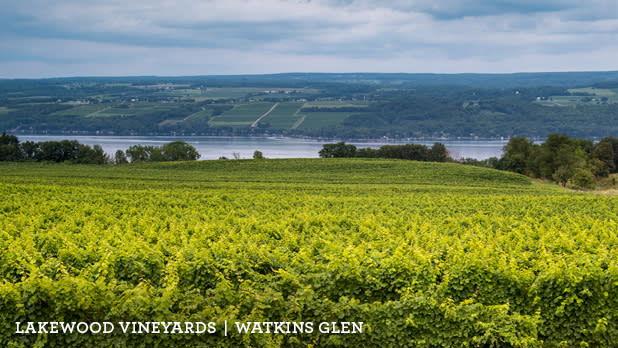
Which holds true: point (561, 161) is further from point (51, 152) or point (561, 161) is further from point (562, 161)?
point (51, 152)

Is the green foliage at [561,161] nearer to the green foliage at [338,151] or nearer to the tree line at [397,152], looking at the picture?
the tree line at [397,152]

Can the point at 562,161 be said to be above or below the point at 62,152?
above

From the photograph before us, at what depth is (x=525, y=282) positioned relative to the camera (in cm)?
1078

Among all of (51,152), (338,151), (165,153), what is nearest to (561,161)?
(338,151)

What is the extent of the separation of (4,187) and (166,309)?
31875 millimetres

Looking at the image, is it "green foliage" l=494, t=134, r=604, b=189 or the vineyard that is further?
"green foliage" l=494, t=134, r=604, b=189

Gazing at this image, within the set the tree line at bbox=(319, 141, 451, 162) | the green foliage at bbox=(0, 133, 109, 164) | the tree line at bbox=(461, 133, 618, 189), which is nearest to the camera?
the tree line at bbox=(461, 133, 618, 189)

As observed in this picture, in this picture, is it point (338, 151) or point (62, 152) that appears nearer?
point (62, 152)

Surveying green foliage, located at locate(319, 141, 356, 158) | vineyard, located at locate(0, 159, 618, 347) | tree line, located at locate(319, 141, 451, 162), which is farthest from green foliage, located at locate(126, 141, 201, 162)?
vineyard, located at locate(0, 159, 618, 347)

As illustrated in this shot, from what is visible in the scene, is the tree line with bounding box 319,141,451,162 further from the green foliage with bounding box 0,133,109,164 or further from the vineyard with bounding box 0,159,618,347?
the vineyard with bounding box 0,159,618,347

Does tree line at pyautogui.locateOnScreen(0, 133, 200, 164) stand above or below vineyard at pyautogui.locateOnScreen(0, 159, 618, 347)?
below

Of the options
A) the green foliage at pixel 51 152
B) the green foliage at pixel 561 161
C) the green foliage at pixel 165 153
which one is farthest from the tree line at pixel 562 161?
the green foliage at pixel 51 152

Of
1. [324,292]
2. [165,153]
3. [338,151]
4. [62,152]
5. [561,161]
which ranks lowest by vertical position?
[165,153]

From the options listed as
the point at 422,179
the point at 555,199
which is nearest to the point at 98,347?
the point at 555,199
